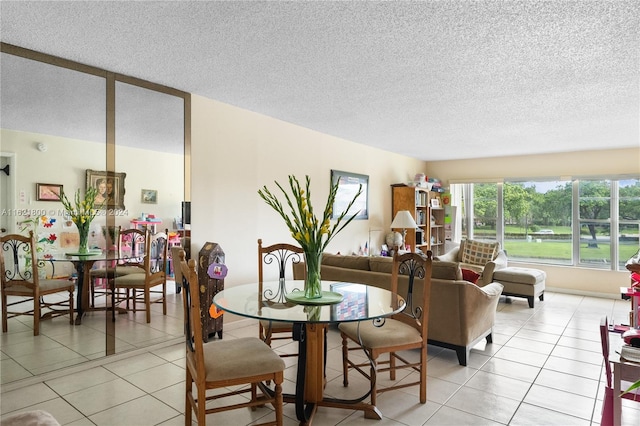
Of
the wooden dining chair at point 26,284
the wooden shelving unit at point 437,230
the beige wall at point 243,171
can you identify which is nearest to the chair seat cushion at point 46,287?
the wooden dining chair at point 26,284

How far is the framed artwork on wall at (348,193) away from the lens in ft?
18.4

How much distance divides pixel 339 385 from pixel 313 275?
931mm

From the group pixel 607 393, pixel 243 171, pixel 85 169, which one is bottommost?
pixel 607 393

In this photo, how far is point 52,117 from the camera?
3076 millimetres

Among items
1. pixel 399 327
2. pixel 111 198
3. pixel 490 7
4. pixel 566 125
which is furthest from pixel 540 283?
pixel 111 198

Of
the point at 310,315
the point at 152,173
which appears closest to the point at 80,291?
the point at 152,173

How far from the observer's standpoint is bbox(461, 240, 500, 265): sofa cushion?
5984 millimetres

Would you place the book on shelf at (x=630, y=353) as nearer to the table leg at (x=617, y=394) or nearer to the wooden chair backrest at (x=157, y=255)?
the table leg at (x=617, y=394)

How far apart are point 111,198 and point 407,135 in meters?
3.86

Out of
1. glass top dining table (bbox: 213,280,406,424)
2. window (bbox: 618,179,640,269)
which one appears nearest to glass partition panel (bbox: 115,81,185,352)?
glass top dining table (bbox: 213,280,406,424)

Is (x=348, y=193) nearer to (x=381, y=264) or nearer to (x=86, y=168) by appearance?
(x=381, y=264)

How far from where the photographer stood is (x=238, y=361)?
1957mm

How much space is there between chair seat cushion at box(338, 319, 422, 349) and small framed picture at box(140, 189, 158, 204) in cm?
209

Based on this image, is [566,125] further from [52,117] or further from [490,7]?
[52,117]
